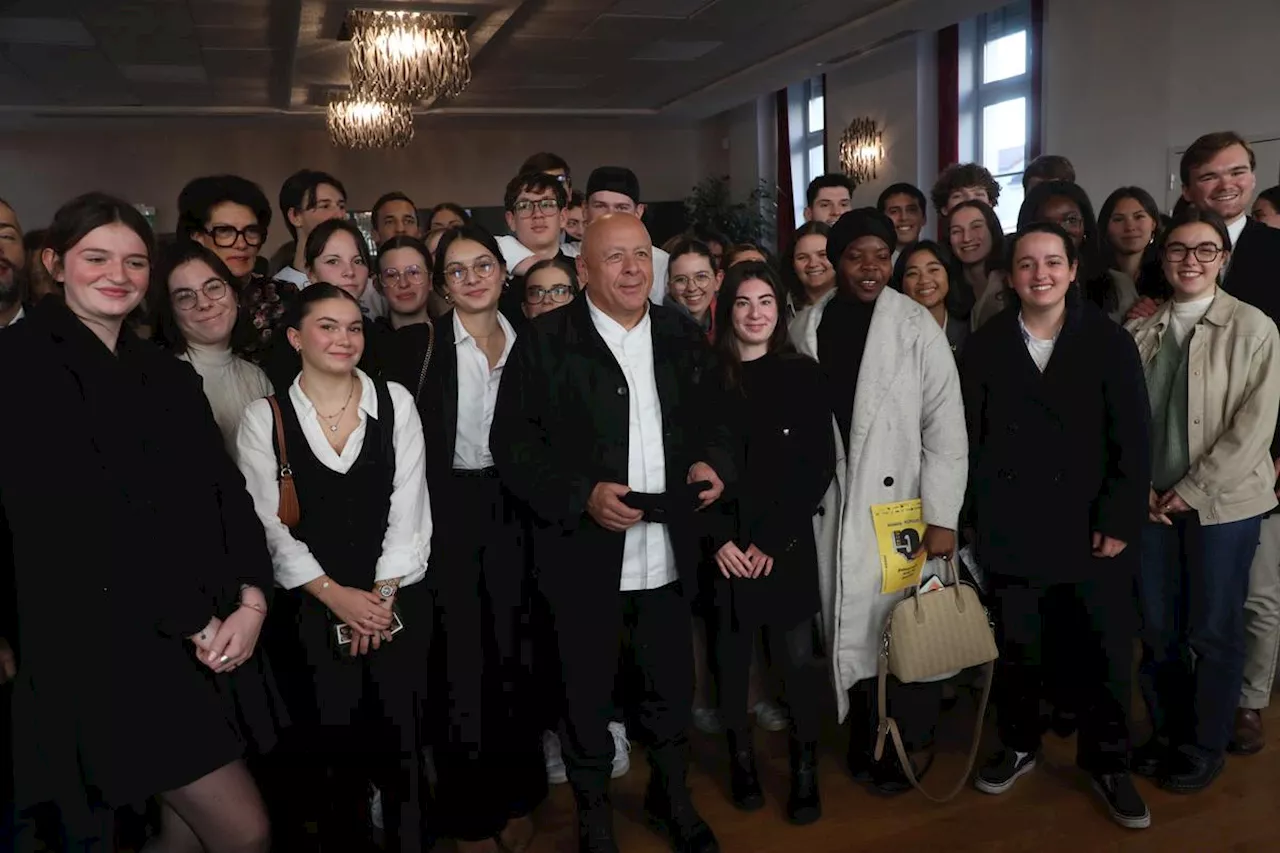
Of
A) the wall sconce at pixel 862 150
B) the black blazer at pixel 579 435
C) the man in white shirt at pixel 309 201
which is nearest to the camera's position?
the black blazer at pixel 579 435

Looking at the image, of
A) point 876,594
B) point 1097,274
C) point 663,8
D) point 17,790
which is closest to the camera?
point 17,790

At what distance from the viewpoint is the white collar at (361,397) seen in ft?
7.09

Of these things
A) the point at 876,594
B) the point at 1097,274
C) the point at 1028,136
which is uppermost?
the point at 1028,136

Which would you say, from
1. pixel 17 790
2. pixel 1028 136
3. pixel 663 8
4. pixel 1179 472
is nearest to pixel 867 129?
pixel 1028 136

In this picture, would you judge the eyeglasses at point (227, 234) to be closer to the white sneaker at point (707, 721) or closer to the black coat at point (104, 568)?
the black coat at point (104, 568)

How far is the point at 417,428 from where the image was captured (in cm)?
228

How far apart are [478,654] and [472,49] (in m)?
6.87

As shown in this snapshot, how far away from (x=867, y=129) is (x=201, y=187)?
811 centimetres

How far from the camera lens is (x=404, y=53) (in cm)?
645

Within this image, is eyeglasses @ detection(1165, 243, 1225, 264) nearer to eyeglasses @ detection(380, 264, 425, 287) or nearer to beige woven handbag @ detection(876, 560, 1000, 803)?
beige woven handbag @ detection(876, 560, 1000, 803)

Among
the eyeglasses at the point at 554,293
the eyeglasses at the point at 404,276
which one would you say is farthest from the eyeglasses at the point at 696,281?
the eyeglasses at the point at 404,276

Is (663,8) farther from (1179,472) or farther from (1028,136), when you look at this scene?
(1179,472)

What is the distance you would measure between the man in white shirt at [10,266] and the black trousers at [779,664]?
203cm

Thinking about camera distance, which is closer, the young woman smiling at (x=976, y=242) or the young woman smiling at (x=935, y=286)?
the young woman smiling at (x=935, y=286)
